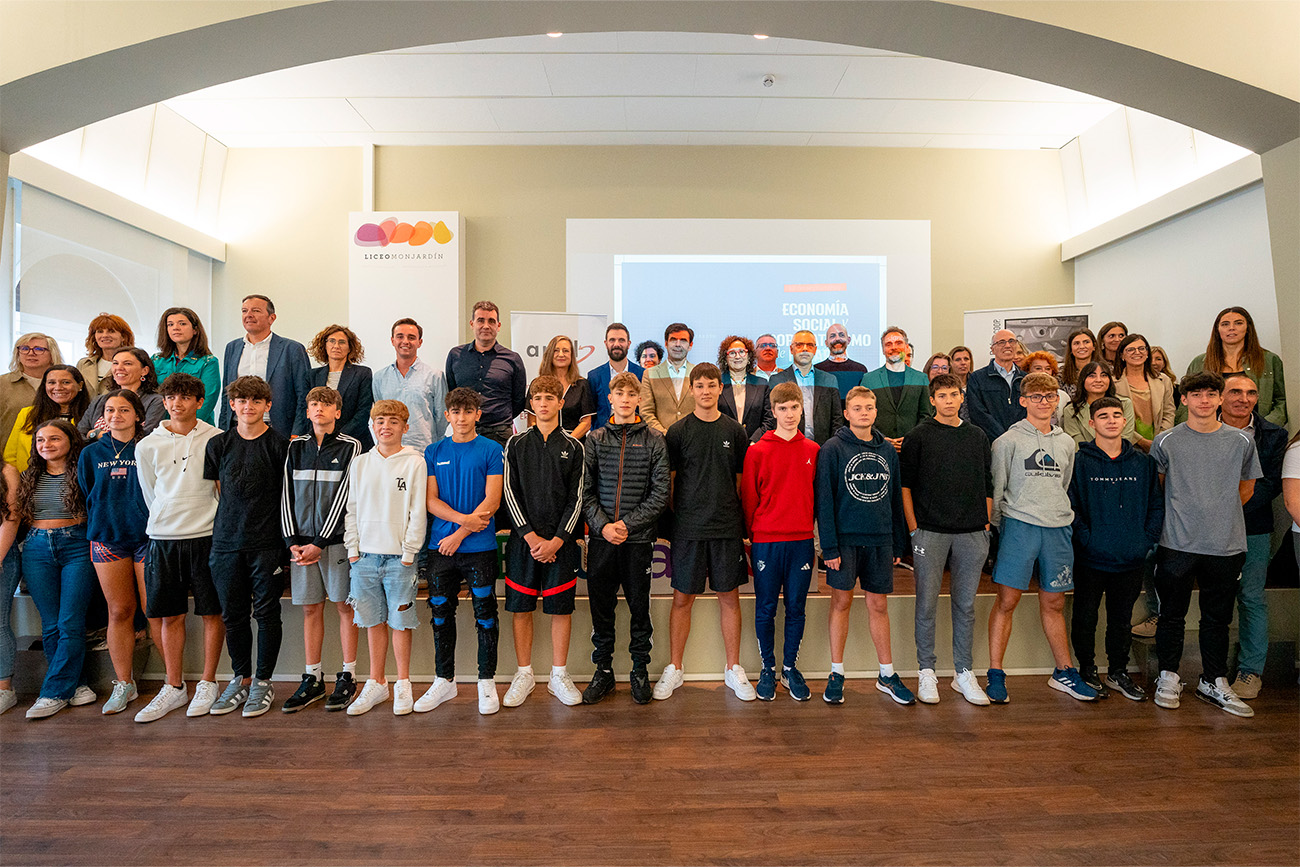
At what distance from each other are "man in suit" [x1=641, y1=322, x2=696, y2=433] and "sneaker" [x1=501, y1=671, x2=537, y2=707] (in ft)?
5.14

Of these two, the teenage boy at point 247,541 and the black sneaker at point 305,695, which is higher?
the teenage boy at point 247,541

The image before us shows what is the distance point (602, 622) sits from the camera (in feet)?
10.5

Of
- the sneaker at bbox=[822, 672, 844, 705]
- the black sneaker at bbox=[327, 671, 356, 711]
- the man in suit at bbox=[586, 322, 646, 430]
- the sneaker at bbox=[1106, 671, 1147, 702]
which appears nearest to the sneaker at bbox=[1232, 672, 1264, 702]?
the sneaker at bbox=[1106, 671, 1147, 702]

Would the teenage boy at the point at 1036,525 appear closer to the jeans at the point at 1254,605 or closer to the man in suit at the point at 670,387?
the jeans at the point at 1254,605

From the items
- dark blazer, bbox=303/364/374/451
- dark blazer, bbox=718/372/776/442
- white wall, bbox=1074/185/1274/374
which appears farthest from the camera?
white wall, bbox=1074/185/1274/374

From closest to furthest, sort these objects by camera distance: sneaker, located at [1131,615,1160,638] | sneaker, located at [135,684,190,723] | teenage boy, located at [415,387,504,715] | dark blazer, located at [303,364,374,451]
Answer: sneaker, located at [135,684,190,723]
teenage boy, located at [415,387,504,715]
sneaker, located at [1131,615,1160,638]
dark blazer, located at [303,364,374,451]

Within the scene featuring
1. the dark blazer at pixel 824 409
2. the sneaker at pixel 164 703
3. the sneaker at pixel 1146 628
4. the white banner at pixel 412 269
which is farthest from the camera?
the white banner at pixel 412 269

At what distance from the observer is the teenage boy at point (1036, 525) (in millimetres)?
3199

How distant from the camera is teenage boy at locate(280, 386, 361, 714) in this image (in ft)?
10.1

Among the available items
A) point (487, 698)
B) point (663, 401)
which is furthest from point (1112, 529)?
point (487, 698)

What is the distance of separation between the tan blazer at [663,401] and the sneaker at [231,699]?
2550mm

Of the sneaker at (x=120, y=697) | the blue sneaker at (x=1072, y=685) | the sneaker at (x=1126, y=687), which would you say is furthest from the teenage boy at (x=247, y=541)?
the sneaker at (x=1126, y=687)

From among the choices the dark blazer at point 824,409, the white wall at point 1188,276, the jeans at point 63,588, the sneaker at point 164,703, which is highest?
the white wall at point 1188,276

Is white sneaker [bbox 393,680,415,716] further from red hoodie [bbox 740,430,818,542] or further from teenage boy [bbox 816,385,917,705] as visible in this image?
teenage boy [bbox 816,385,917,705]
